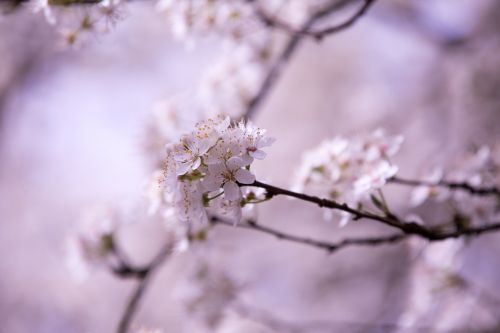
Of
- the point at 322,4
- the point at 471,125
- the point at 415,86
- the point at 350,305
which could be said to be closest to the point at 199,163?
the point at 322,4

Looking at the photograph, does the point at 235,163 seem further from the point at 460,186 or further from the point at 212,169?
the point at 460,186

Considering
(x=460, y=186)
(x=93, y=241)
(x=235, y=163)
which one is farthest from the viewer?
(x=93, y=241)

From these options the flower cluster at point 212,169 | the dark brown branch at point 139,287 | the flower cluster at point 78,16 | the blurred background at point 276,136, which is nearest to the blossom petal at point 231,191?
the flower cluster at point 212,169

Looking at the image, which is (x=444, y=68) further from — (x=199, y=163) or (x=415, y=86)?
(x=199, y=163)

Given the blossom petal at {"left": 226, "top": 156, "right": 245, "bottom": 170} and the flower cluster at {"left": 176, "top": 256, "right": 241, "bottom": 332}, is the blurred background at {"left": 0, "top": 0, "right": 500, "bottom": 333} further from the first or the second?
the blossom petal at {"left": 226, "top": 156, "right": 245, "bottom": 170}

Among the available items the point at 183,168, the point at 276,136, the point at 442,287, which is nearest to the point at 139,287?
the point at 183,168

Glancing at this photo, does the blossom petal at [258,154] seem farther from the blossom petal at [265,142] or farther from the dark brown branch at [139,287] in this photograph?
the dark brown branch at [139,287]
